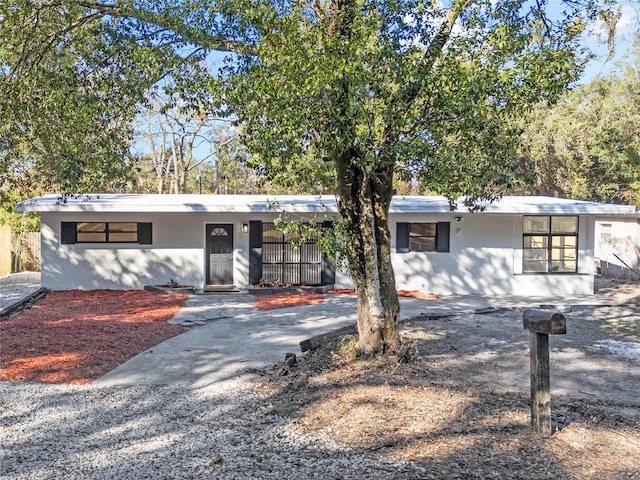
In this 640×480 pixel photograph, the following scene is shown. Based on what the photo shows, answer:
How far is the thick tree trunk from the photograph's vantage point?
6102mm

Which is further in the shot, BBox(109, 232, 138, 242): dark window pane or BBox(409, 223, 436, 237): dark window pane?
BBox(409, 223, 436, 237): dark window pane

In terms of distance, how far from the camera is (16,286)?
1526 centimetres

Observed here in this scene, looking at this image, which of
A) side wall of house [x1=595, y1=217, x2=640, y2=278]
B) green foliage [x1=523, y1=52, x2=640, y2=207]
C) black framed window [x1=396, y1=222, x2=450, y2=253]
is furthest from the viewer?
green foliage [x1=523, y1=52, x2=640, y2=207]

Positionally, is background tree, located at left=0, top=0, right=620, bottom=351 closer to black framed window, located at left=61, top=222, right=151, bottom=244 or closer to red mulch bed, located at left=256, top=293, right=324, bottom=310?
red mulch bed, located at left=256, top=293, right=324, bottom=310

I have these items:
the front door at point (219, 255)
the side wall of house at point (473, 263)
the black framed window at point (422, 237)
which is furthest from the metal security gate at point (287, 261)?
the black framed window at point (422, 237)

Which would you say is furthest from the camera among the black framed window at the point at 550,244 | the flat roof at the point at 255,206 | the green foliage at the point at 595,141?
the green foliage at the point at 595,141

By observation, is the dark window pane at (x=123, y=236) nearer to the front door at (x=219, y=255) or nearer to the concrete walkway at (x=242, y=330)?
the front door at (x=219, y=255)

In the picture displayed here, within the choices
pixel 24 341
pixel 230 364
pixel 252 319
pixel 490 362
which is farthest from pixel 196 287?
pixel 490 362

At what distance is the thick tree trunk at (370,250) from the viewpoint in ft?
20.0

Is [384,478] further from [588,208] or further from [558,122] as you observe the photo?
[558,122]

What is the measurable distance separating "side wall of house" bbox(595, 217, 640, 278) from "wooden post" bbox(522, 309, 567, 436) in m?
16.3

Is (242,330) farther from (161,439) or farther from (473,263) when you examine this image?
(473,263)

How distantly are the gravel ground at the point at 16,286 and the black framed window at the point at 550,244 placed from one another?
1281 cm

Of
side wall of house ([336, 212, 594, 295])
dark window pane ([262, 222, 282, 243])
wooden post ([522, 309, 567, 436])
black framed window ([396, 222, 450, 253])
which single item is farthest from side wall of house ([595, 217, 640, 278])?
wooden post ([522, 309, 567, 436])
